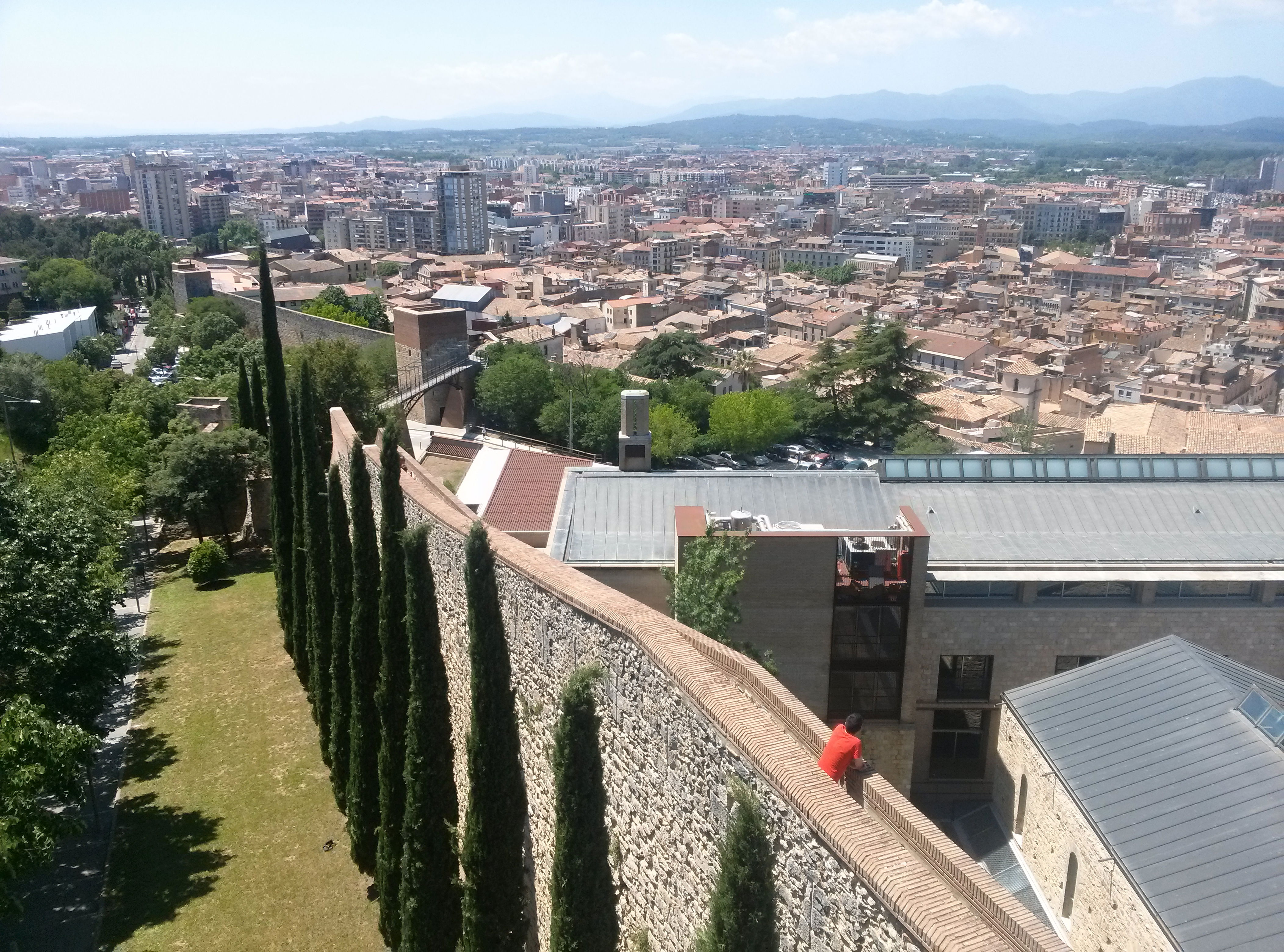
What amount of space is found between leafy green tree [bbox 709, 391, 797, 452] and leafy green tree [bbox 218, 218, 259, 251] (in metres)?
98.5

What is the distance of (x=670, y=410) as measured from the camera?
4288 centimetres

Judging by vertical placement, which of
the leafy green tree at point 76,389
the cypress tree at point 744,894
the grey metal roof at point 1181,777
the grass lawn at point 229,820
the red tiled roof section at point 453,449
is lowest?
the grass lawn at point 229,820

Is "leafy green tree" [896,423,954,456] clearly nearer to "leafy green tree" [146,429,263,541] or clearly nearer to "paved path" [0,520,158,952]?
"leafy green tree" [146,429,263,541]

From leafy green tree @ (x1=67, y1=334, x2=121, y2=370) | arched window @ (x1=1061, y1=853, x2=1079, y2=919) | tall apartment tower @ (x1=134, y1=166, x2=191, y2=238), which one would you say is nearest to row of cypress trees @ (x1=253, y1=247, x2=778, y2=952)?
arched window @ (x1=1061, y1=853, x2=1079, y2=919)

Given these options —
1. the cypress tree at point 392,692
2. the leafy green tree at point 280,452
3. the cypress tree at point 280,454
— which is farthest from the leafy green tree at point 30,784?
the leafy green tree at point 280,452

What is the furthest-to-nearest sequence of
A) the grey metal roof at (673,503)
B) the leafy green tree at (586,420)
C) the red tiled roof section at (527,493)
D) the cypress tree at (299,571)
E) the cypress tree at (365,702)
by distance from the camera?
the leafy green tree at (586,420) < the red tiled roof section at (527,493) < the cypress tree at (299,571) < the grey metal roof at (673,503) < the cypress tree at (365,702)

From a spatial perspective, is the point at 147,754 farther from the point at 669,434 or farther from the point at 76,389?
the point at 76,389

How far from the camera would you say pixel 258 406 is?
2984 cm

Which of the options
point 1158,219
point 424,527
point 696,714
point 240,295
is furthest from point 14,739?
point 1158,219

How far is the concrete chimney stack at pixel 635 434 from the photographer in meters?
18.6

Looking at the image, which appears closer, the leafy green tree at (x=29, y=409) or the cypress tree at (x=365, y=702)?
the cypress tree at (x=365, y=702)

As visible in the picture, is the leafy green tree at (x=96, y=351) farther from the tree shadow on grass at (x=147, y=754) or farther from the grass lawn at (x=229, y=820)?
the tree shadow on grass at (x=147, y=754)

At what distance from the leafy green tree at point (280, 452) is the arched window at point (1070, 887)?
606 inches

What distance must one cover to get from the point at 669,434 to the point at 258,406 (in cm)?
1729
